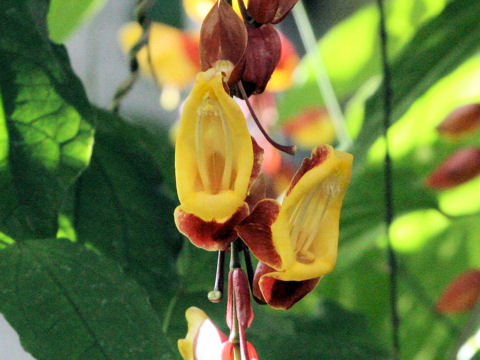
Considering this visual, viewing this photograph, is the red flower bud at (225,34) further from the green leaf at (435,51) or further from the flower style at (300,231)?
the green leaf at (435,51)

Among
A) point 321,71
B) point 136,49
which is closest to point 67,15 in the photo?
point 136,49

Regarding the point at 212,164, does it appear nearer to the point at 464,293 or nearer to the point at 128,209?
the point at 128,209

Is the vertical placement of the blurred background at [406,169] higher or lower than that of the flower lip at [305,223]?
lower

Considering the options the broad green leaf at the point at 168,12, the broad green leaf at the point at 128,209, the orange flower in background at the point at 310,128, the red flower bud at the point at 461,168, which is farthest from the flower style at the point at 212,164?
the broad green leaf at the point at 168,12

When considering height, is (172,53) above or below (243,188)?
below

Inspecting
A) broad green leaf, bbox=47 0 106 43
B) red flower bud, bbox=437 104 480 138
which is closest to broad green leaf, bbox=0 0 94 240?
broad green leaf, bbox=47 0 106 43

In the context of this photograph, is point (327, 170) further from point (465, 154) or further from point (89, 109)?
point (465, 154)

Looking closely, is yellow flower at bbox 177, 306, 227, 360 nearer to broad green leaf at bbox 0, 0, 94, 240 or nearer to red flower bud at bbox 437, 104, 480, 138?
broad green leaf at bbox 0, 0, 94, 240
